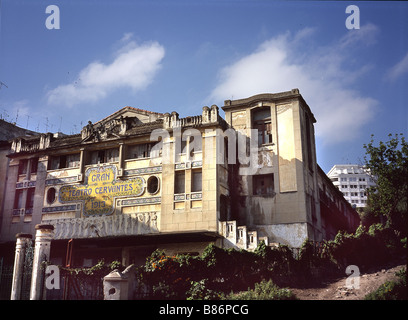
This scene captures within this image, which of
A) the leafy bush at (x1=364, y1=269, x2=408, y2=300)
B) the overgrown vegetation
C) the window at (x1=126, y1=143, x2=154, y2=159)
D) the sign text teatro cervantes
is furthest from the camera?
the window at (x1=126, y1=143, x2=154, y2=159)

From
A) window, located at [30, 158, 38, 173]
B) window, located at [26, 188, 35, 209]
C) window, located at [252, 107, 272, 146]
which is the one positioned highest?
window, located at [252, 107, 272, 146]

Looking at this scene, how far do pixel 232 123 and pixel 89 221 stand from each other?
37.8ft

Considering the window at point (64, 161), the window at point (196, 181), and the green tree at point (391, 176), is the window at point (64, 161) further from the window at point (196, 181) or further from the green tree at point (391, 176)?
the green tree at point (391, 176)

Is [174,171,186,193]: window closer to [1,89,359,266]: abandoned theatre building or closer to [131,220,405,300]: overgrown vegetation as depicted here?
[1,89,359,266]: abandoned theatre building

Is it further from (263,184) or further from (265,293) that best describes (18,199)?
(265,293)

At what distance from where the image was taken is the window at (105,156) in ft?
102

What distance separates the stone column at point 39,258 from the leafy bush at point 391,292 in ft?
42.2

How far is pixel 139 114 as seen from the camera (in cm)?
3528

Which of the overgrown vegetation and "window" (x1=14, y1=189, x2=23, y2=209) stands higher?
"window" (x1=14, y1=189, x2=23, y2=209)

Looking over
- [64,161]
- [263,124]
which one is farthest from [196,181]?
[64,161]

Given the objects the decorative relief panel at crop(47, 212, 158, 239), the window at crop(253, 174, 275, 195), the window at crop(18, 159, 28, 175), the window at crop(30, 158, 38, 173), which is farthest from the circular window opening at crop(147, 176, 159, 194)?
the window at crop(18, 159, 28, 175)

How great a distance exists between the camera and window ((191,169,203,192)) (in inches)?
1099

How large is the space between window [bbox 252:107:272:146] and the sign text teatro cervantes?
8362 mm

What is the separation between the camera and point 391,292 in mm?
16562
